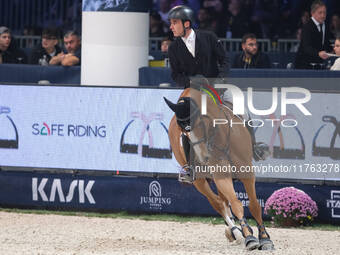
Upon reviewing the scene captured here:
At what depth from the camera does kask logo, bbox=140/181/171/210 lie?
1206 centimetres

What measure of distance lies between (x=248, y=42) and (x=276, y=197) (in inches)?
123

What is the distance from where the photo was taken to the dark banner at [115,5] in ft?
42.6

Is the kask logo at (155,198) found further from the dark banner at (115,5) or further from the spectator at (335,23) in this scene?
the spectator at (335,23)

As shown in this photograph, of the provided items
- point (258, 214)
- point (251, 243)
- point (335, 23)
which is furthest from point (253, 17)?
point (251, 243)

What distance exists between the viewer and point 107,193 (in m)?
12.3

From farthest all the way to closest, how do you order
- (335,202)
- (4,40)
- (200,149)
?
(4,40), (335,202), (200,149)

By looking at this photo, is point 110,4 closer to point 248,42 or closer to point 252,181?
point 248,42

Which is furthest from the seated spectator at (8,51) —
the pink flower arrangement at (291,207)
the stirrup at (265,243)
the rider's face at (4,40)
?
the stirrup at (265,243)

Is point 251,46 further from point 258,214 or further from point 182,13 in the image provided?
point 258,214

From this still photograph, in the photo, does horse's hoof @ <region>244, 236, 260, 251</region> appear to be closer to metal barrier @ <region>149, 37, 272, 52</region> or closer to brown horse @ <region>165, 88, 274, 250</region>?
brown horse @ <region>165, 88, 274, 250</region>

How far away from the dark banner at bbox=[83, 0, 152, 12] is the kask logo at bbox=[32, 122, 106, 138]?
2.01 metres

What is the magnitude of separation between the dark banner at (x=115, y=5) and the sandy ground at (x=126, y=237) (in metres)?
3.26

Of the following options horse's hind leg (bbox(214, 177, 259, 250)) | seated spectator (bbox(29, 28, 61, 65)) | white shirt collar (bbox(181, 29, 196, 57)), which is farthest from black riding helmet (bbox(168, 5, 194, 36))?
seated spectator (bbox(29, 28, 61, 65))

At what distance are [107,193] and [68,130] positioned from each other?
3.45 ft
